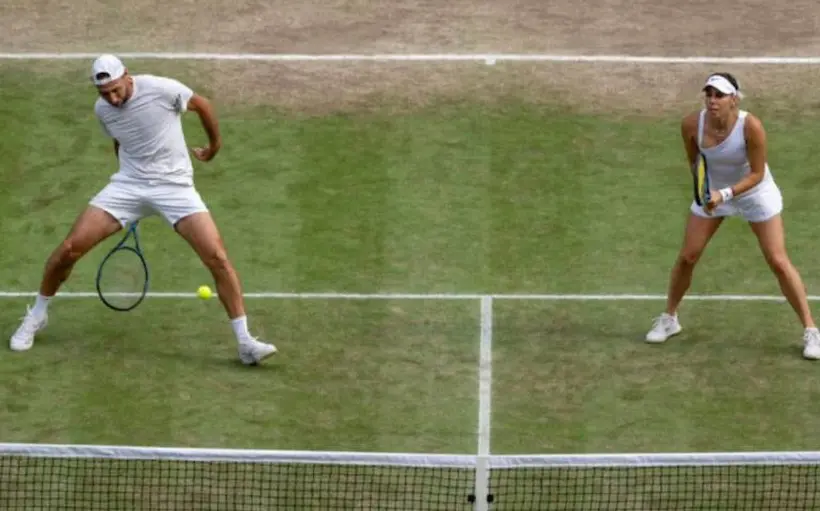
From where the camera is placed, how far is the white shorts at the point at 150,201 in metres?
14.3

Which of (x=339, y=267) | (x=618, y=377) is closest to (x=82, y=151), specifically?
(x=339, y=267)

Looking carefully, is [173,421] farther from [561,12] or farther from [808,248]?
[561,12]

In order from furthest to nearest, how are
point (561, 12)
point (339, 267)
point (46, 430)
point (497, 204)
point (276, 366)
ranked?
point (561, 12) < point (497, 204) < point (339, 267) < point (276, 366) < point (46, 430)

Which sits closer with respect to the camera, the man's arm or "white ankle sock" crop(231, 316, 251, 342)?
the man's arm

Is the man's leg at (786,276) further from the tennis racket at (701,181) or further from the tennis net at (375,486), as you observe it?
the tennis net at (375,486)

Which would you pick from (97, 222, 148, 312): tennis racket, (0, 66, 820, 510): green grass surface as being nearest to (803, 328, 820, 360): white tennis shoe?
(0, 66, 820, 510): green grass surface

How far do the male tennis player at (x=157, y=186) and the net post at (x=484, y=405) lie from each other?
1474 mm

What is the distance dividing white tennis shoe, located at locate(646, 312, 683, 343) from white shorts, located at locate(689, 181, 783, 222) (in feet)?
2.87

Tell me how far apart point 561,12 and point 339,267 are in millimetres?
5484

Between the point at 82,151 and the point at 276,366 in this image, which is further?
the point at 82,151

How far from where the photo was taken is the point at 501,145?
1847 centimetres

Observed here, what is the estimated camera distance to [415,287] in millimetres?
15992

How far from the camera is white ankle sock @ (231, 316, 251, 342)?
14.4 meters

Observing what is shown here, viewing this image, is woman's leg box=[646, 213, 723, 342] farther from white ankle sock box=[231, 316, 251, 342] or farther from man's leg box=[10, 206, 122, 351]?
man's leg box=[10, 206, 122, 351]
